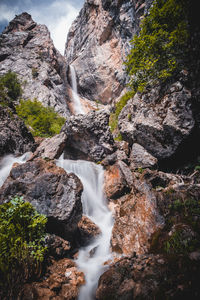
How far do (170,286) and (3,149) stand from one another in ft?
36.1

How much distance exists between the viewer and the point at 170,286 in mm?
1933

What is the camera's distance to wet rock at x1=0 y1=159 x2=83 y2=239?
4.25 metres

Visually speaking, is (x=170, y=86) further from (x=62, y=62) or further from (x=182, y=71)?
(x=62, y=62)

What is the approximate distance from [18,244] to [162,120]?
8.09 metres

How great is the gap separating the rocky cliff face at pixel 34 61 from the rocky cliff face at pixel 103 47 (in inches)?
242

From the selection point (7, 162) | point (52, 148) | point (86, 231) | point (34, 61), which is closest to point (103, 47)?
point (34, 61)

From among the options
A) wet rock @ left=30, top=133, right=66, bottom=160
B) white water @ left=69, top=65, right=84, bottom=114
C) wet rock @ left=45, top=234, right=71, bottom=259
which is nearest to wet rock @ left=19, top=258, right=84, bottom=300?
wet rock @ left=45, top=234, right=71, bottom=259

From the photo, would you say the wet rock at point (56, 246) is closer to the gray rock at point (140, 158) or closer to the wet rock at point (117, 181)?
the wet rock at point (117, 181)

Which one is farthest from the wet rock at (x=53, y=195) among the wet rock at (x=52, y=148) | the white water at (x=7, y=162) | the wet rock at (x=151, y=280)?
the wet rock at (x=52, y=148)

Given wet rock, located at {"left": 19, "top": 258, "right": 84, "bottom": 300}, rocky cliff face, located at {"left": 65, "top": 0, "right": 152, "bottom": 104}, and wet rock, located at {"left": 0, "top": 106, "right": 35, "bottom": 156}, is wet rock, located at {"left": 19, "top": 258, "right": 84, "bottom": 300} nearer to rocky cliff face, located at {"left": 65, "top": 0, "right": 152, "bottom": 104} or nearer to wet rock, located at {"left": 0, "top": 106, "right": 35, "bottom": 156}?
wet rock, located at {"left": 0, "top": 106, "right": 35, "bottom": 156}

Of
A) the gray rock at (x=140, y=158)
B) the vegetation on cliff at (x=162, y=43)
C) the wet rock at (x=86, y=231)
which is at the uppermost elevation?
the vegetation on cliff at (x=162, y=43)

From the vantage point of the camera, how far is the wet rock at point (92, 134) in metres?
10.3

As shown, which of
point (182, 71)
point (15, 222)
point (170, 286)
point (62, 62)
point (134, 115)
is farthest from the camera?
point (62, 62)

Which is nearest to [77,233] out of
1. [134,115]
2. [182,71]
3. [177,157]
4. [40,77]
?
[177,157]
